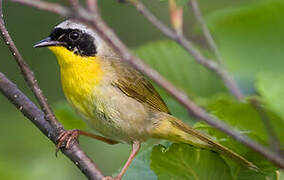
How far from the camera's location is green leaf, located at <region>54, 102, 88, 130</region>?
3939mm

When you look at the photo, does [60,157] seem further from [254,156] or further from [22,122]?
[254,156]

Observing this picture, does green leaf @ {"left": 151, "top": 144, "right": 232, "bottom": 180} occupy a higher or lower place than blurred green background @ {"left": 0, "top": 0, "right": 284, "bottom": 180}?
lower

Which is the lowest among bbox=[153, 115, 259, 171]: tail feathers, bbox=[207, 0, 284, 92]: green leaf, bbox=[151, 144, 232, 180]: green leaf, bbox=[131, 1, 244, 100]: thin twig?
bbox=[151, 144, 232, 180]: green leaf

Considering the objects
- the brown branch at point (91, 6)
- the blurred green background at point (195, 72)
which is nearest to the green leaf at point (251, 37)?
the blurred green background at point (195, 72)

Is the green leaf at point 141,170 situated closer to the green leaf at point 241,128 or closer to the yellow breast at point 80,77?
the green leaf at point 241,128

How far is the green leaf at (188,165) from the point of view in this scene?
2.62m

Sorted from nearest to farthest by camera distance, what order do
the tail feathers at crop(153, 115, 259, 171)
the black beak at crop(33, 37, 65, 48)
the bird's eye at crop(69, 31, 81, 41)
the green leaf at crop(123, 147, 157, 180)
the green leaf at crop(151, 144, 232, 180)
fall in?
the green leaf at crop(151, 144, 232, 180) < the green leaf at crop(123, 147, 157, 180) < the tail feathers at crop(153, 115, 259, 171) < the black beak at crop(33, 37, 65, 48) < the bird's eye at crop(69, 31, 81, 41)

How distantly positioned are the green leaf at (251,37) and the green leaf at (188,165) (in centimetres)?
138

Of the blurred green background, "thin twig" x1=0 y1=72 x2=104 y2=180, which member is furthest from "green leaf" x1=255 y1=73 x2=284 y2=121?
"thin twig" x1=0 y1=72 x2=104 y2=180

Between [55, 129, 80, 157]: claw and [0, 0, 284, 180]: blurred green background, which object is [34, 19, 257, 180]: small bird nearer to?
[55, 129, 80, 157]: claw

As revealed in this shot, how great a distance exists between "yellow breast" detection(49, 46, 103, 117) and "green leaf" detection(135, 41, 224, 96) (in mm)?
550

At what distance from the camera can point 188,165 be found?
263 cm

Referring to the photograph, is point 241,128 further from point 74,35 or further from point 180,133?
point 74,35

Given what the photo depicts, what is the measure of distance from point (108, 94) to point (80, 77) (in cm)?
20
